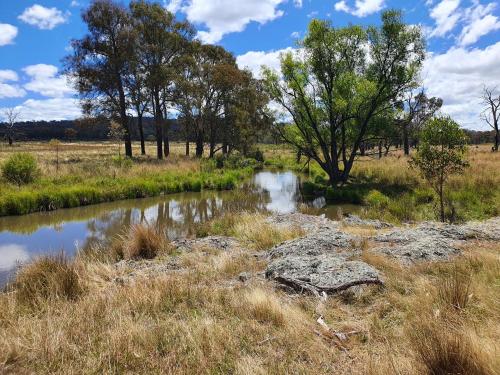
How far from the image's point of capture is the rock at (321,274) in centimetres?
617

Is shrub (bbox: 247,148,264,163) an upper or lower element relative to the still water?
upper

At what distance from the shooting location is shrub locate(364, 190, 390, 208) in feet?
62.0

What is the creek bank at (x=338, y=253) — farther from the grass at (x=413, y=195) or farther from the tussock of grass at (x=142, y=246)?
the grass at (x=413, y=195)

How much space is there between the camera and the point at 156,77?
33.8 meters

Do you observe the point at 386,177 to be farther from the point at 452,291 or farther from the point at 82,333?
the point at 82,333

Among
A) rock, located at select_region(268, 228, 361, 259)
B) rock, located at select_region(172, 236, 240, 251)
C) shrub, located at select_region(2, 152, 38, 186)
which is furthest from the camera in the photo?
shrub, located at select_region(2, 152, 38, 186)

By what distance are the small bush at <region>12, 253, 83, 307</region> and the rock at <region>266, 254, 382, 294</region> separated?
3185 mm

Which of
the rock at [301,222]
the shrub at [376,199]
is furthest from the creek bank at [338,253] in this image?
the shrub at [376,199]

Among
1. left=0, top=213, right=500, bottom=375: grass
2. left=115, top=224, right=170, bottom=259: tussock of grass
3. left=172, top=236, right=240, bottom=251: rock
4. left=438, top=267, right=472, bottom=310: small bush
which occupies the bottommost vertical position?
left=172, top=236, right=240, bottom=251: rock

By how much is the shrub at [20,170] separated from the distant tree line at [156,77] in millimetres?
13723

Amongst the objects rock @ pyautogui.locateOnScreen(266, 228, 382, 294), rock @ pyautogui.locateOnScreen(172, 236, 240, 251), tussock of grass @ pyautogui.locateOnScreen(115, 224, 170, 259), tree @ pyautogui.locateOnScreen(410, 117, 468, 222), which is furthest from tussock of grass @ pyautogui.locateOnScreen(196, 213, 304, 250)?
tree @ pyautogui.locateOnScreen(410, 117, 468, 222)

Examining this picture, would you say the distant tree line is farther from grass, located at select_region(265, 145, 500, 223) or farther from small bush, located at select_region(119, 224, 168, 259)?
small bush, located at select_region(119, 224, 168, 259)

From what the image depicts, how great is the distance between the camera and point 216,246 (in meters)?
10.3

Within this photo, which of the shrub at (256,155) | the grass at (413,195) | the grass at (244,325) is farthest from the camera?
the shrub at (256,155)
